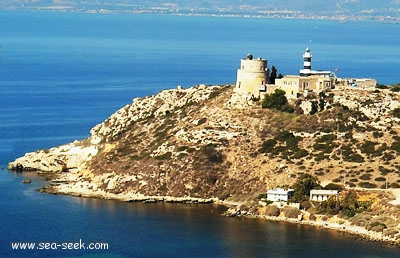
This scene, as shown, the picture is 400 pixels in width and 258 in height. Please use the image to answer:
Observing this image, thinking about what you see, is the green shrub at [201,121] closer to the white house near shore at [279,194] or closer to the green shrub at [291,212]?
the white house near shore at [279,194]

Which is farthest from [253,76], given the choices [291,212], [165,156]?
[291,212]

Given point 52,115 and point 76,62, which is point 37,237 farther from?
point 76,62

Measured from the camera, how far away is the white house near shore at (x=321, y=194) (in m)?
70.8

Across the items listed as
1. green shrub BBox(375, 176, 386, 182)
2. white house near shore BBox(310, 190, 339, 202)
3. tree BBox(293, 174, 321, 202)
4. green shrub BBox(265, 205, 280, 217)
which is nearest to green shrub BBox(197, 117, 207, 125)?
tree BBox(293, 174, 321, 202)

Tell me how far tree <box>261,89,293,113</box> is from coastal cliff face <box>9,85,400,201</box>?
58 cm

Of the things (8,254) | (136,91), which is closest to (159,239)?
(8,254)

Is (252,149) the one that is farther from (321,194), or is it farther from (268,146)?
(321,194)

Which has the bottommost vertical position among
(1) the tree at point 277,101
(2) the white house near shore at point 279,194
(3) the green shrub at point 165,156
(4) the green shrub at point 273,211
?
(4) the green shrub at point 273,211

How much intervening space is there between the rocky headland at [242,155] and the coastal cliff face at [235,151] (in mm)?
78

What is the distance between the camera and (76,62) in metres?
191

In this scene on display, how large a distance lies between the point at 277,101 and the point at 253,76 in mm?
3342

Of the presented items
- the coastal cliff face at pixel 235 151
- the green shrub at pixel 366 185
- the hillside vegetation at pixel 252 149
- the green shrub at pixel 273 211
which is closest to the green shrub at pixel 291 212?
the green shrub at pixel 273 211

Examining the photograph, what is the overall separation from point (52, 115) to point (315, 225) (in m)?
57.6

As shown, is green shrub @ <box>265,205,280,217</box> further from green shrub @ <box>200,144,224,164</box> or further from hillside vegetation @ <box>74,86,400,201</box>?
green shrub @ <box>200,144,224,164</box>
